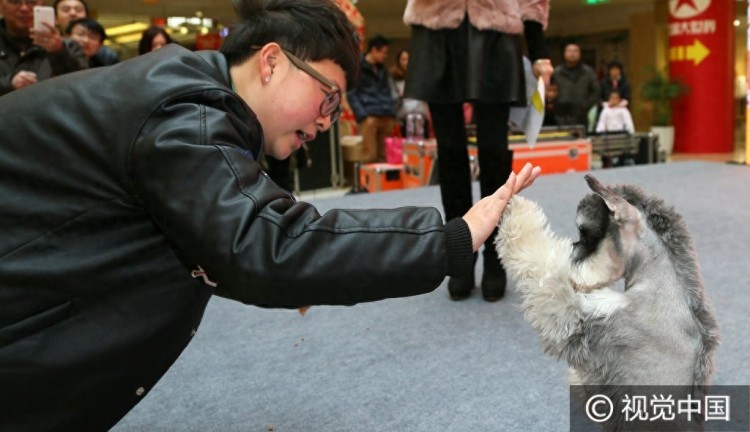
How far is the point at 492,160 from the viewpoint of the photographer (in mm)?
2174

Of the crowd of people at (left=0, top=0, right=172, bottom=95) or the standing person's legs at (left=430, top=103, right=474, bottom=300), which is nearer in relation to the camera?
the standing person's legs at (left=430, top=103, right=474, bottom=300)

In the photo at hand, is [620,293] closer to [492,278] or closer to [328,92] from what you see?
[328,92]

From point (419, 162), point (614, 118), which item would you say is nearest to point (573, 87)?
point (614, 118)

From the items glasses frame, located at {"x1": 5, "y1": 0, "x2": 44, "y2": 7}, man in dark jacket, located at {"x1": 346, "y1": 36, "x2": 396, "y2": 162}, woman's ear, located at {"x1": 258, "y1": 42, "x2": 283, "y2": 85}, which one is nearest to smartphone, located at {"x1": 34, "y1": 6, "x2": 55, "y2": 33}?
glasses frame, located at {"x1": 5, "y1": 0, "x2": 44, "y2": 7}

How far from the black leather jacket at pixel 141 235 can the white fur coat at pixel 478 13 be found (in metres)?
1.23

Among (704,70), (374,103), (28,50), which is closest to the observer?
(28,50)

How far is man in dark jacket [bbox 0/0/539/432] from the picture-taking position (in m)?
0.86

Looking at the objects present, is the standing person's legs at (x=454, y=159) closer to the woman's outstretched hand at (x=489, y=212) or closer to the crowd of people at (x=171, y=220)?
the crowd of people at (x=171, y=220)

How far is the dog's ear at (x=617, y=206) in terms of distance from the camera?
973 mm

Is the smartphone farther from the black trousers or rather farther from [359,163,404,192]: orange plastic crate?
[359,163,404,192]: orange plastic crate

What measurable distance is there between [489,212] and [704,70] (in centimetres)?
1118

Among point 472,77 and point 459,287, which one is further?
point 459,287

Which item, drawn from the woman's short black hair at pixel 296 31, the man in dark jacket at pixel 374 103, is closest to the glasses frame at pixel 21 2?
the woman's short black hair at pixel 296 31

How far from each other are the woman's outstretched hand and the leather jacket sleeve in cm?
3
